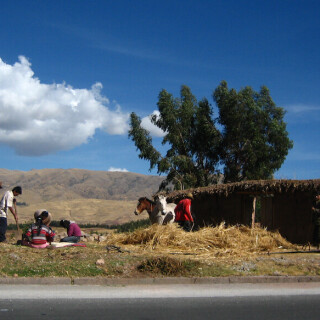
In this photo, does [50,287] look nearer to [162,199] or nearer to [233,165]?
[162,199]

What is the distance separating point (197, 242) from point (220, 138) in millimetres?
20196

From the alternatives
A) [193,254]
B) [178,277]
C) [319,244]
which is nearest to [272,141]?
[319,244]

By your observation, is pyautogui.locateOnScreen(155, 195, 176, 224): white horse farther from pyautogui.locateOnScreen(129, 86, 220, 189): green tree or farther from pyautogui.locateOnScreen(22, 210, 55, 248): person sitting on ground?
pyautogui.locateOnScreen(129, 86, 220, 189): green tree

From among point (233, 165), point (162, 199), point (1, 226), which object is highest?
point (233, 165)

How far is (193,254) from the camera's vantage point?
11.9 m

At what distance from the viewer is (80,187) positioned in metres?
134

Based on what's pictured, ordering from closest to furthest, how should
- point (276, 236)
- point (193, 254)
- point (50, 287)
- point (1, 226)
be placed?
point (50, 287)
point (193, 254)
point (1, 226)
point (276, 236)

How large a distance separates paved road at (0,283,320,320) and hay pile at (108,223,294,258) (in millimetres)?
3092

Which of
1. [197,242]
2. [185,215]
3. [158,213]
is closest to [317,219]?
[197,242]

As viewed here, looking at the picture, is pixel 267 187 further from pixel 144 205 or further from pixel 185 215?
pixel 144 205

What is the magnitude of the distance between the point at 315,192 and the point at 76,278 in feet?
33.6

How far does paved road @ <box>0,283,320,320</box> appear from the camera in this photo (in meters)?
6.64

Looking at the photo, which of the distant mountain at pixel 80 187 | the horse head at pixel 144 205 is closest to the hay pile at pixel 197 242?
the horse head at pixel 144 205

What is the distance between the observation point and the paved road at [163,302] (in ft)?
21.8
